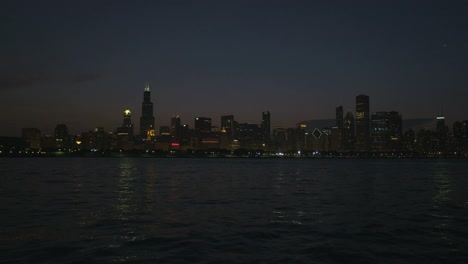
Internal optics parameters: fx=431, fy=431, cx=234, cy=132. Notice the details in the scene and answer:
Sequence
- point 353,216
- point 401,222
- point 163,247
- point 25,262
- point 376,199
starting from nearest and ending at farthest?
point 25,262, point 163,247, point 401,222, point 353,216, point 376,199

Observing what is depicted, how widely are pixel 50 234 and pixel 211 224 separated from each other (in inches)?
370

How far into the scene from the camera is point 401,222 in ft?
95.6

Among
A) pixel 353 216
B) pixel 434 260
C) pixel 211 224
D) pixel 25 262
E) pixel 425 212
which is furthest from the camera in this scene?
pixel 425 212

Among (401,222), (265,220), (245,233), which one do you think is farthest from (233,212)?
(401,222)

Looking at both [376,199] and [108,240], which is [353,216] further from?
[108,240]

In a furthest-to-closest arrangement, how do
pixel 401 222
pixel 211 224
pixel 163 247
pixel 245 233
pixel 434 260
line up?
pixel 401 222
pixel 211 224
pixel 245 233
pixel 163 247
pixel 434 260

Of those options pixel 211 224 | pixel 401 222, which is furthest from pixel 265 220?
pixel 401 222

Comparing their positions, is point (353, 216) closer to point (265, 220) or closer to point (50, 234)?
point (265, 220)

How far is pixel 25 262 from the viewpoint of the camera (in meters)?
17.3

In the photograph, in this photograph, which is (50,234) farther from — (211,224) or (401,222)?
(401,222)

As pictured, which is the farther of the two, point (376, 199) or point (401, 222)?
point (376, 199)

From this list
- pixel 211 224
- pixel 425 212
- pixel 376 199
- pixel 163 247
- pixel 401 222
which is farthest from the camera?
pixel 376 199

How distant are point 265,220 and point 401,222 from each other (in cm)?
919

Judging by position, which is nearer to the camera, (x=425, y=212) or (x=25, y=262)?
(x=25, y=262)
